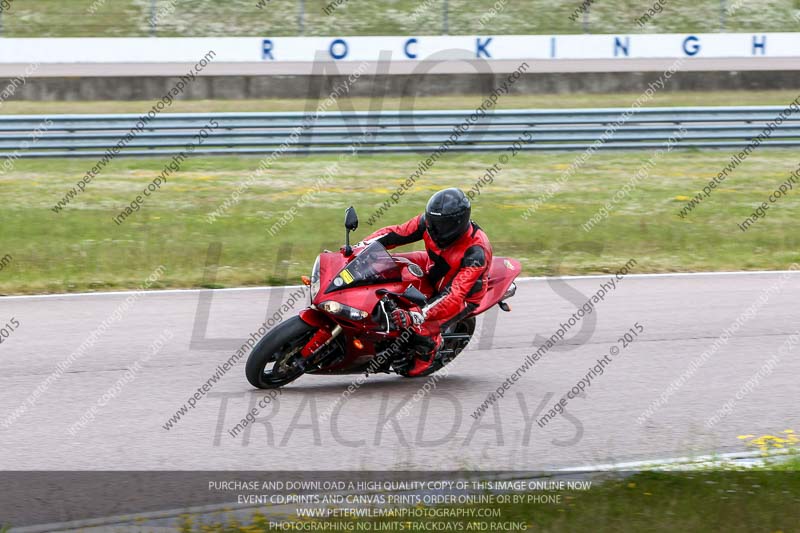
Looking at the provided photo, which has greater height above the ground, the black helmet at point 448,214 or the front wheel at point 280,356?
the black helmet at point 448,214

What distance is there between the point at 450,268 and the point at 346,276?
2.89 ft

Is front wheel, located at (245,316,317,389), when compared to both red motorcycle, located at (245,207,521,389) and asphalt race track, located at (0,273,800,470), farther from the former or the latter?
asphalt race track, located at (0,273,800,470)

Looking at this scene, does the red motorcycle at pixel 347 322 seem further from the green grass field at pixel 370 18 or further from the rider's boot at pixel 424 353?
the green grass field at pixel 370 18

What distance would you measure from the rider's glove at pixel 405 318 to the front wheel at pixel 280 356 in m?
0.60

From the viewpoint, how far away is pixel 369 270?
792cm

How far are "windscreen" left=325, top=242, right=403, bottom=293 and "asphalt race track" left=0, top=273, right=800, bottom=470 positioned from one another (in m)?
0.92

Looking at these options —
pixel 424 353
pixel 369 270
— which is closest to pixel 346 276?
pixel 369 270

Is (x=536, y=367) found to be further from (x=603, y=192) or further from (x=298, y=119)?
(x=298, y=119)

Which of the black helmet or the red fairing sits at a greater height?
the black helmet

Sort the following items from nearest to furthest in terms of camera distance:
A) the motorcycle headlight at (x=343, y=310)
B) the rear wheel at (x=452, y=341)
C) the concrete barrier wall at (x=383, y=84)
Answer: the motorcycle headlight at (x=343, y=310) → the rear wheel at (x=452, y=341) → the concrete barrier wall at (x=383, y=84)

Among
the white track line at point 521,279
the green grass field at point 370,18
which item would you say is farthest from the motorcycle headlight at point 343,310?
the green grass field at point 370,18

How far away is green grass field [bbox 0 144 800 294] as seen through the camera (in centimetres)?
1323

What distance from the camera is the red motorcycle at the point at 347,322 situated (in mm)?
7723

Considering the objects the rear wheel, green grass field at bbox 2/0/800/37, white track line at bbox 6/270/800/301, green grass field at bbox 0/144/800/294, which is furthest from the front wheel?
green grass field at bbox 2/0/800/37
